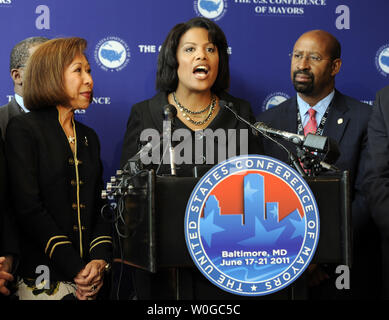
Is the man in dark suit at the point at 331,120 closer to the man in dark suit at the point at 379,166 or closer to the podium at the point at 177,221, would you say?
the man in dark suit at the point at 379,166

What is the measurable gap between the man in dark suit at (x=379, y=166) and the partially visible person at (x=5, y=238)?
5.48 feet

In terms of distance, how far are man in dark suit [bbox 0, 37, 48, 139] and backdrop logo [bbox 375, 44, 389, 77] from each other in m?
2.34

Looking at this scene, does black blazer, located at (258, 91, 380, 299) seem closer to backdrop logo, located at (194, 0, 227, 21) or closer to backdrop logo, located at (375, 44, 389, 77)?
backdrop logo, located at (375, 44, 389, 77)

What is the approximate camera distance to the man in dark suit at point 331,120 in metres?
3.27

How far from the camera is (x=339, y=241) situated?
2.08 metres

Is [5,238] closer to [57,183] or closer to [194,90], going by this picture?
[57,183]

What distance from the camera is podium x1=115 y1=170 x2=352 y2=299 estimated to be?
201cm

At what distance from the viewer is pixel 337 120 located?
3.45 meters

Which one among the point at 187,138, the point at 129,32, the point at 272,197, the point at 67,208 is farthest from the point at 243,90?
the point at 272,197

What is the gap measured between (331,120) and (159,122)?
3.62ft

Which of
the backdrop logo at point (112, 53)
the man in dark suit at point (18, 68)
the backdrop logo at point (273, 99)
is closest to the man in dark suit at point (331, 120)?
the backdrop logo at point (273, 99)

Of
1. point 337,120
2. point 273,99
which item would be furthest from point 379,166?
point 273,99

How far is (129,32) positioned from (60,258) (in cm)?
180
